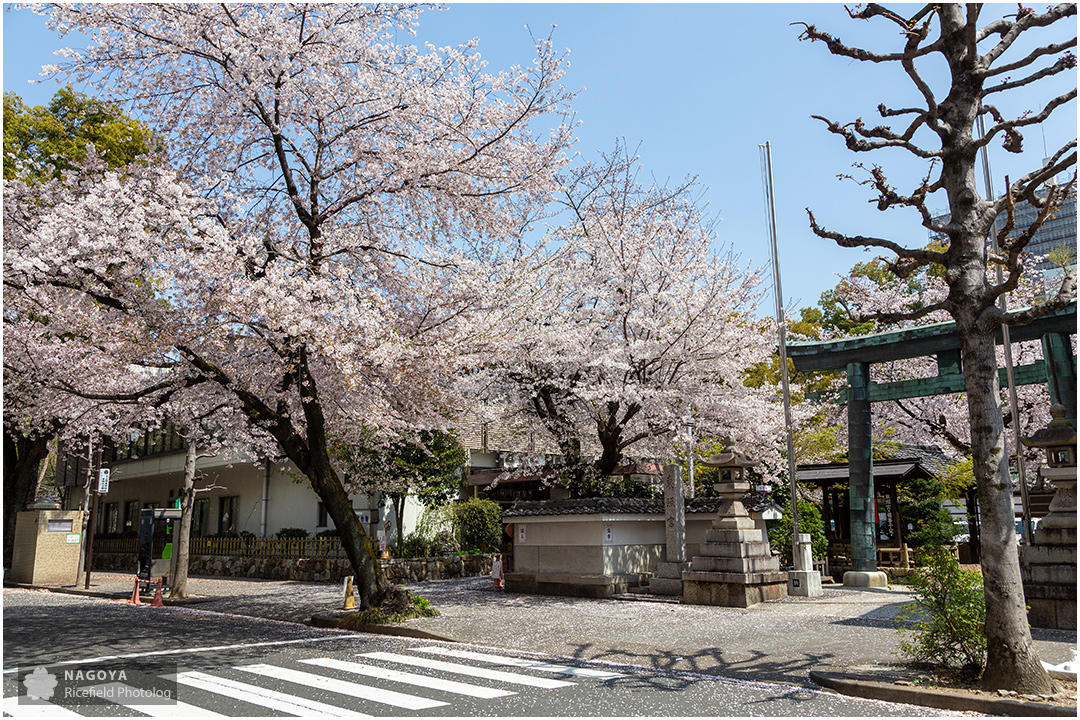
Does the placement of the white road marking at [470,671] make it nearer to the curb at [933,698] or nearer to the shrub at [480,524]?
the curb at [933,698]

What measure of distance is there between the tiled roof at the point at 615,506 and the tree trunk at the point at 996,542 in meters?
9.73

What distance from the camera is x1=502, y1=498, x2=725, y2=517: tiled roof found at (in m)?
17.3

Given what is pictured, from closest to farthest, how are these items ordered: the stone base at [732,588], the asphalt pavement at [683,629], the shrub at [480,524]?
the asphalt pavement at [683,629] → the stone base at [732,588] → the shrub at [480,524]

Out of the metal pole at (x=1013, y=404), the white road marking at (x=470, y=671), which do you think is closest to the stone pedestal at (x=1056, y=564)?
the metal pole at (x=1013, y=404)

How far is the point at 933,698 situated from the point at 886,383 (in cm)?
1244

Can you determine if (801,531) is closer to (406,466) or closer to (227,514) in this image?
(406,466)

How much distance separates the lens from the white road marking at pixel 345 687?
7.18m

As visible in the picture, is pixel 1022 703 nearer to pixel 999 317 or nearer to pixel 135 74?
pixel 999 317

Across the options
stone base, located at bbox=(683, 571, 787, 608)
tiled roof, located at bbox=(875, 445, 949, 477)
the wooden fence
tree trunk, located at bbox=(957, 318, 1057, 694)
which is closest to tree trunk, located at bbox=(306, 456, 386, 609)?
stone base, located at bbox=(683, 571, 787, 608)

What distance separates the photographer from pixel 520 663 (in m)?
9.52

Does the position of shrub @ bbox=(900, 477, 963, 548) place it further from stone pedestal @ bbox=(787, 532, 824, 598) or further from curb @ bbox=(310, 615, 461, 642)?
curb @ bbox=(310, 615, 461, 642)

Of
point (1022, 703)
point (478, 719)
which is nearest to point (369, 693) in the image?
point (478, 719)

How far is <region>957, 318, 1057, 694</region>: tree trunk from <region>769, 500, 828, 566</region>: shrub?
12136 millimetres

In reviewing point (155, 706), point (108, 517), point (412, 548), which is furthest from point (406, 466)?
point (108, 517)
